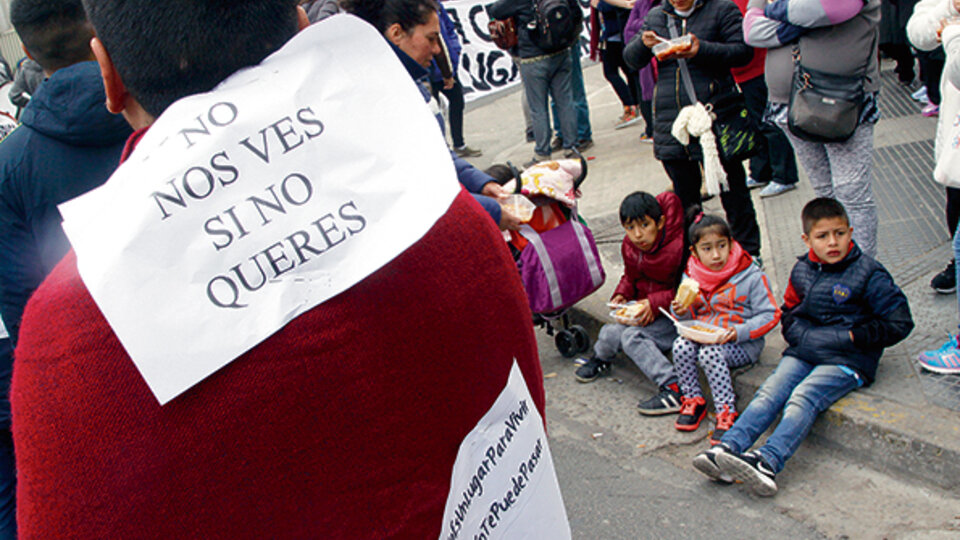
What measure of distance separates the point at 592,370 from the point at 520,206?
1.03m

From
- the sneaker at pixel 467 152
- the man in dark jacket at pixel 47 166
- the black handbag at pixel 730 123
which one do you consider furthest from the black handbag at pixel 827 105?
the sneaker at pixel 467 152

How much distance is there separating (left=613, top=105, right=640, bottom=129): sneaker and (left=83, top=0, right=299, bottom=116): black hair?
8.72 meters

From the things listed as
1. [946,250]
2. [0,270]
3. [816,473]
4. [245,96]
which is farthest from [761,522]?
[245,96]

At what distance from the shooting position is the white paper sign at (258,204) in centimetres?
87

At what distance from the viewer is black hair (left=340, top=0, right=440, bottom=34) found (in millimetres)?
3648

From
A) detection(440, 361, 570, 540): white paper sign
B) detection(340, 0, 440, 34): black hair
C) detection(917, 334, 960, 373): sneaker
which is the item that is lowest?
detection(917, 334, 960, 373): sneaker

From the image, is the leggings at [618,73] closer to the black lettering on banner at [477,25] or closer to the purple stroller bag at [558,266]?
the black lettering on banner at [477,25]

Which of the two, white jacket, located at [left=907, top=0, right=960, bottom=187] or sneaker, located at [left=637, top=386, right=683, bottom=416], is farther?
sneaker, located at [left=637, top=386, right=683, bottom=416]

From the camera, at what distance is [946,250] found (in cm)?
467

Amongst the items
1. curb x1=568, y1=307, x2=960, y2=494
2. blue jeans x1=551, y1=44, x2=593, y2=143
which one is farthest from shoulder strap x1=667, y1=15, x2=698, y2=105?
blue jeans x1=551, y1=44, x2=593, y2=143

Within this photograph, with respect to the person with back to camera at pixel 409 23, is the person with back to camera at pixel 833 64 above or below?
below

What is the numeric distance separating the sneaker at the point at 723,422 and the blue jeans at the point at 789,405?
155mm

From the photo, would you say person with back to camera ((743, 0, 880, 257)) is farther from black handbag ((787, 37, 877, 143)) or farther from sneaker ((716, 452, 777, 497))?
sneaker ((716, 452, 777, 497))

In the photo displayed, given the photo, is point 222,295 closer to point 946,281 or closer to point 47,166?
point 47,166
